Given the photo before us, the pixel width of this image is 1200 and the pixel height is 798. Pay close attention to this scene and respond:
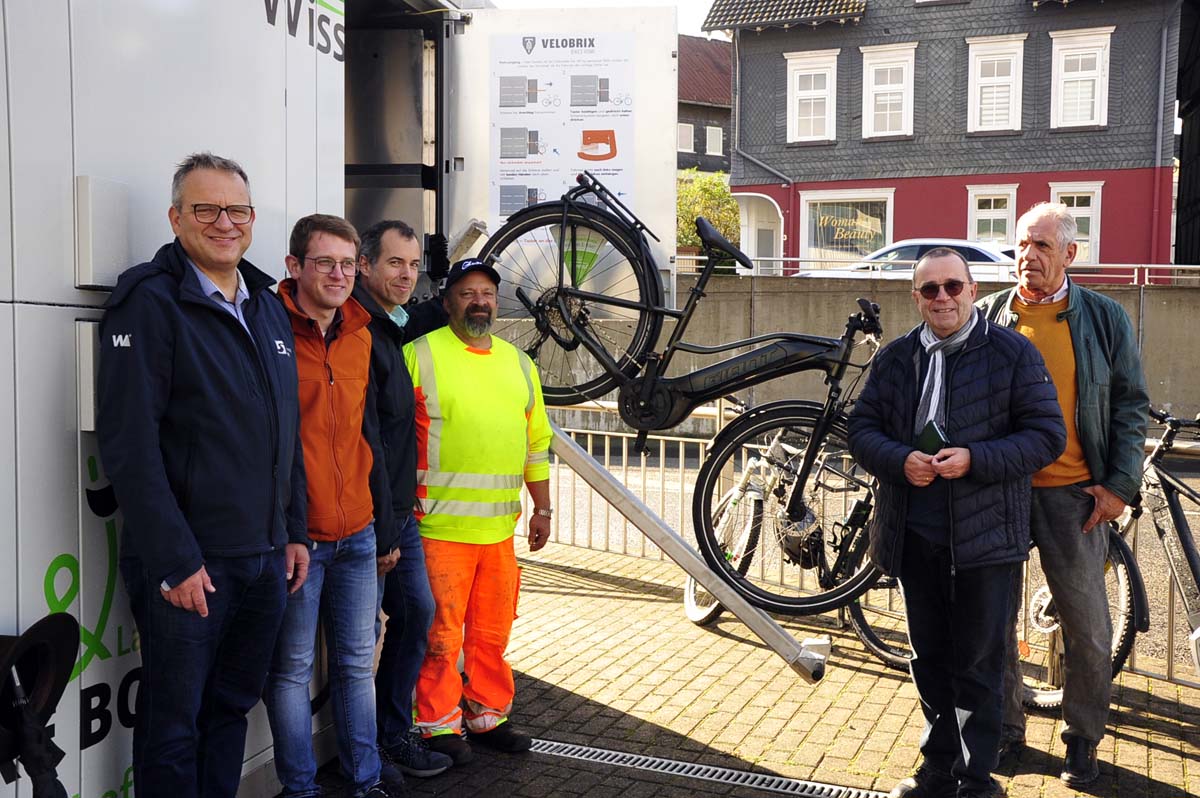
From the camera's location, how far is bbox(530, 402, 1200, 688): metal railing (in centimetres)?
618

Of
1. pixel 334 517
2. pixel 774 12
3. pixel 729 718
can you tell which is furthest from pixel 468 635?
pixel 774 12

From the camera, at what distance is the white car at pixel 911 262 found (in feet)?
72.7

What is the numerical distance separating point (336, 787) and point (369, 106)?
372 centimetres

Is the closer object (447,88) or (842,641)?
(447,88)

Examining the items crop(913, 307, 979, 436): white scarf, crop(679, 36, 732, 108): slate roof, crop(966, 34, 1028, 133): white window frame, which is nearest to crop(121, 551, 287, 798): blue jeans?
crop(913, 307, 979, 436): white scarf

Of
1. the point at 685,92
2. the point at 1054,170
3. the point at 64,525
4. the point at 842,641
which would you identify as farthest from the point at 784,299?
the point at 685,92

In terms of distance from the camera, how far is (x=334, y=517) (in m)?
4.01

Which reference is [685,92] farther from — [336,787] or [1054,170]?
[336,787]

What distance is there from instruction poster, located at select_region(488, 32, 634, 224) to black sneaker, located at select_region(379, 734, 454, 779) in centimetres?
276

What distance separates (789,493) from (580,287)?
145 centimetres

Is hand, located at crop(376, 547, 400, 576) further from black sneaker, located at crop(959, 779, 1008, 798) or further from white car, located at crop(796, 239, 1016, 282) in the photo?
white car, located at crop(796, 239, 1016, 282)

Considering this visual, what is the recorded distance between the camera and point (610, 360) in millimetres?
5703

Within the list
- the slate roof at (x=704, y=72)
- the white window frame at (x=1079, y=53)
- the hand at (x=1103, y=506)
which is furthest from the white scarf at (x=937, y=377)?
the slate roof at (x=704, y=72)

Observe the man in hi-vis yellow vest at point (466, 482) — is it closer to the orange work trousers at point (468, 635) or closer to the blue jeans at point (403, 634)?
the orange work trousers at point (468, 635)
